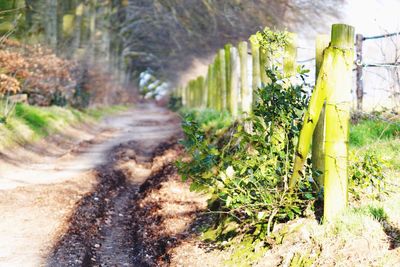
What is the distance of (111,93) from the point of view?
38750mm

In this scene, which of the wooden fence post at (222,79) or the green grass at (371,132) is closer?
the green grass at (371,132)

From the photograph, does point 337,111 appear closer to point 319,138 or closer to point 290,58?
point 319,138

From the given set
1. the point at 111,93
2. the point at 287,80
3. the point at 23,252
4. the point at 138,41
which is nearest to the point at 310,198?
the point at 287,80

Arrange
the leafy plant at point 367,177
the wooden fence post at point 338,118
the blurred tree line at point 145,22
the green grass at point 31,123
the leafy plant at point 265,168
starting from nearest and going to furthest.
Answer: the wooden fence post at point 338,118 < the leafy plant at point 367,177 < the leafy plant at point 265,168 < the blurred tree line at point 145,22 < the green grass at point 31,123

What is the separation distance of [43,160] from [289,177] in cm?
954

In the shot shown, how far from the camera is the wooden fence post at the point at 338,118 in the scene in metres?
4.95

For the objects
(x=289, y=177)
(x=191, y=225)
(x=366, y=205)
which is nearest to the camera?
(x=366, y=205)

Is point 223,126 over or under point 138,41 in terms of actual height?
under

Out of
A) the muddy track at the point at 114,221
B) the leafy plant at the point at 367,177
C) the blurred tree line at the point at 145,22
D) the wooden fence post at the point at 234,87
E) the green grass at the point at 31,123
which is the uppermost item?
the blurred tree line at the point at 145,22

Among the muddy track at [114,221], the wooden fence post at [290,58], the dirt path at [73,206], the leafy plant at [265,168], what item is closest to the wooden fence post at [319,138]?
the leafy plant at [265,168]

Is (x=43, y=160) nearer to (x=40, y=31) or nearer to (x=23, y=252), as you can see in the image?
(x=23, y=252)

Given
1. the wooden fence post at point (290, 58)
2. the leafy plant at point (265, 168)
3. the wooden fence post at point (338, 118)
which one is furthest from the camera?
the wooden fence post at point (290, 58)

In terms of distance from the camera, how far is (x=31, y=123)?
53.1ft

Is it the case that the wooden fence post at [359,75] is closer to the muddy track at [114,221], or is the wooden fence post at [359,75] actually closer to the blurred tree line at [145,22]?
the blurred tree line at [145,22]
